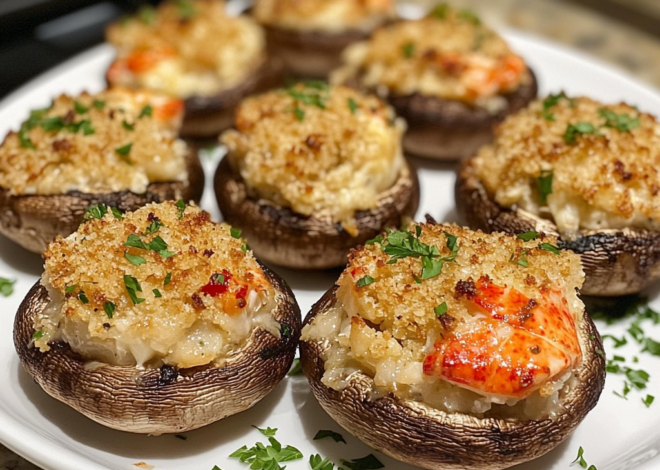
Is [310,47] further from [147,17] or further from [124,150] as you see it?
[124,150]

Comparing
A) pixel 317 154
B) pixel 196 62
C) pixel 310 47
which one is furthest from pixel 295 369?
pixel 310 47

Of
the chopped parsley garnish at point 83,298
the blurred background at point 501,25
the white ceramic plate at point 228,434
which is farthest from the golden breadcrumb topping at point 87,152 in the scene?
the blurred background at point 501,25

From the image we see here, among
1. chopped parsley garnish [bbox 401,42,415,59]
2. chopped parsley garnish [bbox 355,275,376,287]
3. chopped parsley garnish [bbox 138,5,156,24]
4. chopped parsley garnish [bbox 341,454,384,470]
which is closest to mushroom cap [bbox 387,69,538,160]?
chopped parsley garnish [bbox 401,42,415,59]

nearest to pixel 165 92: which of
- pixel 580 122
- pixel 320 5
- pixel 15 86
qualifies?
pixel 320 5

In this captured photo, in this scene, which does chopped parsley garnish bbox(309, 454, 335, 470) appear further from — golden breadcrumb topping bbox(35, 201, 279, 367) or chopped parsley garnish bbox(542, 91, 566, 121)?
chopped parsley garnish bbox(542, 91, 566, 121)

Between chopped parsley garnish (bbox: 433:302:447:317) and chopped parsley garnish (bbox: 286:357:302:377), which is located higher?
chopped parsley garnish (bbox: 433:302:447:317)
